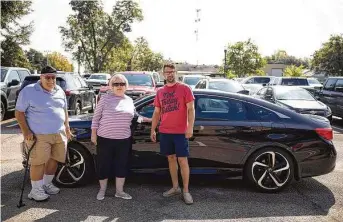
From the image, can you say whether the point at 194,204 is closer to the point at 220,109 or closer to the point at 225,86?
the point at 220,109

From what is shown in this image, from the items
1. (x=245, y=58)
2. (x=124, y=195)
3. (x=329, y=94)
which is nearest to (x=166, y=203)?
(x=124, y=195)

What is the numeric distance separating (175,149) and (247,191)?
1318 mm

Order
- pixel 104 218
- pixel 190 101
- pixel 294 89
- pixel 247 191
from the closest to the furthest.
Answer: pixel 104 218 < pixel 190 101 < pixel 247 191 < pixel 294 89

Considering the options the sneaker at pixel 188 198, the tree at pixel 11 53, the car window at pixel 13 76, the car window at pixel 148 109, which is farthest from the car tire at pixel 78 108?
the tree at pixel 11 53

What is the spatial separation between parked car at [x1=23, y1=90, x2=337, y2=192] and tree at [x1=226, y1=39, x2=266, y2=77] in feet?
165

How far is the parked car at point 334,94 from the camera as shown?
12859mm

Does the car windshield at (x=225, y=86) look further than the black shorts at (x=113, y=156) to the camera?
Yes

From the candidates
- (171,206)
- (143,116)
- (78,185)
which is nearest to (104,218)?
(171,206)

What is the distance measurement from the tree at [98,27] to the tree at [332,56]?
27495 millimetres

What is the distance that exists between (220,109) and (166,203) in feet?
5.01

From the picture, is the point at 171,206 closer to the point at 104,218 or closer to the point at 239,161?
the point at 104,218

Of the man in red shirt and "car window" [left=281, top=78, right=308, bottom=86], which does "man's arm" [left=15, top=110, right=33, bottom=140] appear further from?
"car window" [left=281, top=78, right=308, bottom=86]

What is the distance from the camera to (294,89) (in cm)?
1252

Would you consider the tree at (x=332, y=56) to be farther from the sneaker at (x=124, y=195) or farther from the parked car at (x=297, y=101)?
the sneaker at (x=124, y=195)
